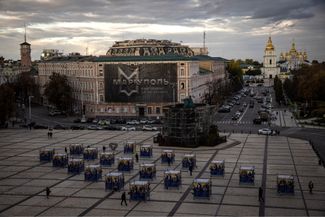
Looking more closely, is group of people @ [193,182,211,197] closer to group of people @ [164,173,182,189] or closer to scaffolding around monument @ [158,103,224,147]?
group of people @ [164,173,182,189]

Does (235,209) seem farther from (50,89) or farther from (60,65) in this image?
(60,65)

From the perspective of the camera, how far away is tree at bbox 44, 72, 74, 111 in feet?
313

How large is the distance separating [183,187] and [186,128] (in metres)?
18.5

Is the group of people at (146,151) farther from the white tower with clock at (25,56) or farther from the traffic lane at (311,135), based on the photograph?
the white tower with clock at (25,56)

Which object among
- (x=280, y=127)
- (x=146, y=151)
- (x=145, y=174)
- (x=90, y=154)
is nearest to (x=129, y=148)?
(x=146, y=151)

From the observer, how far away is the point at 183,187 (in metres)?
35.5

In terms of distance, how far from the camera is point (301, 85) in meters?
96.3

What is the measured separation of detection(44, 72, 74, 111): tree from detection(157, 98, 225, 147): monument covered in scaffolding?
4446 cm

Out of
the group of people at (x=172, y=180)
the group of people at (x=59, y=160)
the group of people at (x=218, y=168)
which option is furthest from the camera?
the group of people at (x=59, y=160)

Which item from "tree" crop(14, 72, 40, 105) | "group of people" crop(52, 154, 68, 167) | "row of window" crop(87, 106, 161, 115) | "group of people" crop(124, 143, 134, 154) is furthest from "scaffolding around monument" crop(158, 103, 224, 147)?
"tree" crop(14, 72, 40, 105)

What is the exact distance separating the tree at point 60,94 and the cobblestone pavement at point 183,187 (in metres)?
39.5

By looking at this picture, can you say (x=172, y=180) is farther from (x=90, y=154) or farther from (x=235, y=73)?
(x=235, y=73)

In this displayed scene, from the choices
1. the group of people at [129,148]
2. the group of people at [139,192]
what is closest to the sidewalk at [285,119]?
the group of people at [129,148]

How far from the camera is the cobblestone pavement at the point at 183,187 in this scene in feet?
98.2
